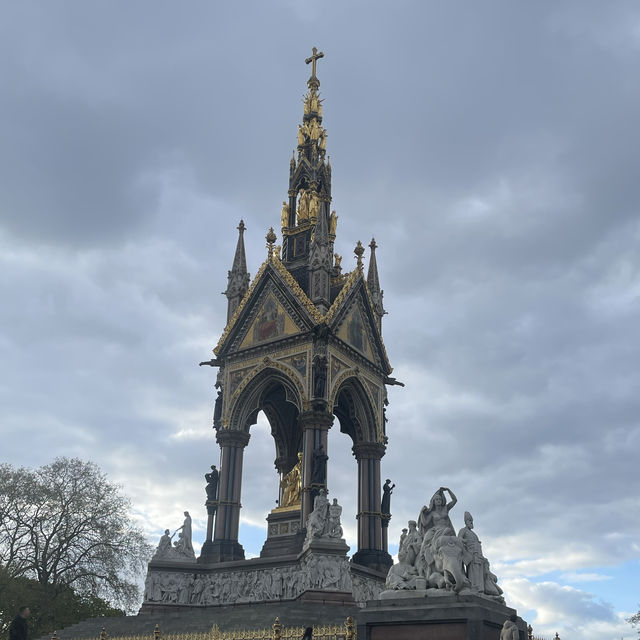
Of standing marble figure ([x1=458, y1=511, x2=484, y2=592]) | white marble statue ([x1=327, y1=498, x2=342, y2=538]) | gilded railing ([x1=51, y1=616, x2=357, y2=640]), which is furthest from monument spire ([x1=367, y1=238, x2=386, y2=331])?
standing marble figure ([x1=458, y1=511, x2=484, y2=592])

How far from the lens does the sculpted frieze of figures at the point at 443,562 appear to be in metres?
13.3

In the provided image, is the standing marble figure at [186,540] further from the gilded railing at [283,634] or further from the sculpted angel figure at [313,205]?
the sculpted angel figure at [313,205]

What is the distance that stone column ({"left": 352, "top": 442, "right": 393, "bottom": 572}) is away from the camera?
29.3 metres

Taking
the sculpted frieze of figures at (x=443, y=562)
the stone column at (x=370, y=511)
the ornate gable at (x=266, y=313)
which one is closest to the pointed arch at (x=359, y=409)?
the stone column at (x=370, y=511)

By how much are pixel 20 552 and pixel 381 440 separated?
→ 619 inches

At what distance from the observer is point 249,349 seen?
103 feet

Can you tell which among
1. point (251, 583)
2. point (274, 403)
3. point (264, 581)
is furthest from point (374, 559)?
point (274, 403)

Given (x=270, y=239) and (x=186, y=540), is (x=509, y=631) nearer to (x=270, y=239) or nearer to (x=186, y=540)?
(x=186, y=540)

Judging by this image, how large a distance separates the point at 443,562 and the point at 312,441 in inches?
603

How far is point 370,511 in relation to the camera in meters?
30.4

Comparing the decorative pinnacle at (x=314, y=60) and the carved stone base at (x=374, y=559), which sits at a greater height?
the decorative pinnacle at (x=314, y=60)

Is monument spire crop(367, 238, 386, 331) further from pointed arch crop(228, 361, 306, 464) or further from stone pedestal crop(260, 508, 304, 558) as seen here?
stone pedestal crop(260, 508, 304, 558)

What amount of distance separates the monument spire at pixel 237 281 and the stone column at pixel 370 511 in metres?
7.74

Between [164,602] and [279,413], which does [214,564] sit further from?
[279,413]
